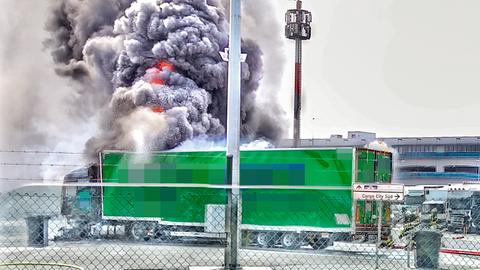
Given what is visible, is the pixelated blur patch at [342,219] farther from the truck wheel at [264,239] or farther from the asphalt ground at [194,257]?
the truck wheel at [264,239]

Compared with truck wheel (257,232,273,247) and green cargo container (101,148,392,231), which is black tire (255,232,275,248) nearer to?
truck wheel (257,232,273,247)

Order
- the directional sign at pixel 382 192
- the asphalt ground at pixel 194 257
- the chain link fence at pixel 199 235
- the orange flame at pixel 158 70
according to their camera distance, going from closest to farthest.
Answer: the directional sign at pixel 382 192 → the asphalt ground at pixel 194 257 → the chain link fence at pixel 199 235 → the orange flame at pixel 158 70

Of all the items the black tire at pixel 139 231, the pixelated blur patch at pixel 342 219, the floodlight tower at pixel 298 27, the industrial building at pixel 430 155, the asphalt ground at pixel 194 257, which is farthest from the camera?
the industrial building at pixel 430 155

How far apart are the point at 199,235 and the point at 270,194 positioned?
2.43 metres

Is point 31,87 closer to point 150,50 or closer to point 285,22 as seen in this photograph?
point 150,50

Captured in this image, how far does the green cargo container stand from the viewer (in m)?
17.0

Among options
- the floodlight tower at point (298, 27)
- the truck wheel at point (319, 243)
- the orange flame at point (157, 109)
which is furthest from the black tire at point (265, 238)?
the floodlight tower at point (298, 27)

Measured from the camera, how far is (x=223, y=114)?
41312mm

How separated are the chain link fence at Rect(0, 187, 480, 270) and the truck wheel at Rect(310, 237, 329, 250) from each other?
1.1 inches

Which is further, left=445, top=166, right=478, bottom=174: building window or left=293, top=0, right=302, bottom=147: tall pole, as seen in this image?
left=445, top=166, right=478, bottom=174: building window

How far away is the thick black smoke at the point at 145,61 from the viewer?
37.5 metres

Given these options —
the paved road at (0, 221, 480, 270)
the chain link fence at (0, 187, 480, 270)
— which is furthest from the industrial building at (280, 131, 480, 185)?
the paved road at (0, 221, 480, 270)

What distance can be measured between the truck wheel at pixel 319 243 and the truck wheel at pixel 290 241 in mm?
426

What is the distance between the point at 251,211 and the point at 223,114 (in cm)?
2396
